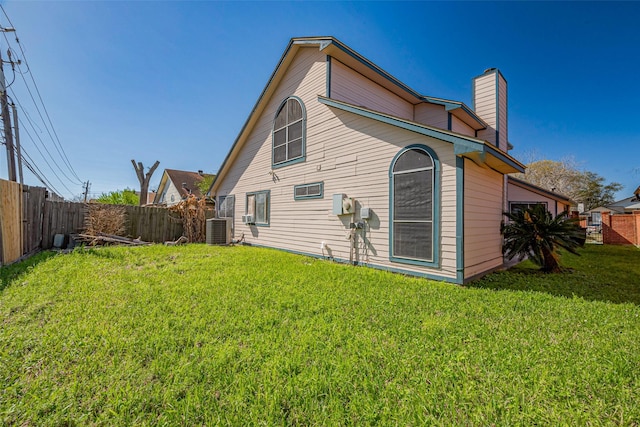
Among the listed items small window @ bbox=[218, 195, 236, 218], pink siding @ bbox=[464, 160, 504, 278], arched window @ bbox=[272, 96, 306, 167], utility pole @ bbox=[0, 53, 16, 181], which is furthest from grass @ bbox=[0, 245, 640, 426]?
small window @ bbox=[218, 195, 236, 218]

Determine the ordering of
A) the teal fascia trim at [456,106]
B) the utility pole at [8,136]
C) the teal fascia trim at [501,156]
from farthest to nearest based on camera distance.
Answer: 1. the utility pole at [8,136]
2. the teal fascia trim at [456,106]
3. the teal fascia trim at [501,156]

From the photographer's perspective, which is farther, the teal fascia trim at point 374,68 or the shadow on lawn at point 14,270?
the teal fascia trim at point 374,68

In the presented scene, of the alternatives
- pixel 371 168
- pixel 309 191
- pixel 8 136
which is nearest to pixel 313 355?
pixel 371 168

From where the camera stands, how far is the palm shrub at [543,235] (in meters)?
5.58

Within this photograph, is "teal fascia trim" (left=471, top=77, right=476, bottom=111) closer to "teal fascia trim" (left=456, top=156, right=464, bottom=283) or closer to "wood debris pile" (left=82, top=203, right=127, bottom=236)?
"teal fascia trim" (left=456, top=156, right=464, bottom=283)

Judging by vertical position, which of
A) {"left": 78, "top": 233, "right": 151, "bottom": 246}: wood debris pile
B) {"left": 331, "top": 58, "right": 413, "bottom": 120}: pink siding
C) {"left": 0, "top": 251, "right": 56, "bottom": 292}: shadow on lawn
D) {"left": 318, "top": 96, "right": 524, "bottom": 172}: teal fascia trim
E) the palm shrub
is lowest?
{"left": 0, "top": 251, "right": 56, "bottom": 292}: shadow on lawn

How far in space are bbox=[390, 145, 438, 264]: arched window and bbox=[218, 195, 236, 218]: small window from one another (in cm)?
849

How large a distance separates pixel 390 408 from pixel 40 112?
21.5m

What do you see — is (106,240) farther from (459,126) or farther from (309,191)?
(459,126)

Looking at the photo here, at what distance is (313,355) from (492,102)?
901cm

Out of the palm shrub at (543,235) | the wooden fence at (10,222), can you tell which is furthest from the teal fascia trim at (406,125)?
the wooden fence at (10,222)

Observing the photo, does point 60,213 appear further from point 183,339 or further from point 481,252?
point 481,252

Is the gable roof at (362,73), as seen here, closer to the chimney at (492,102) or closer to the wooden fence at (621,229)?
the chimney at (492,102)

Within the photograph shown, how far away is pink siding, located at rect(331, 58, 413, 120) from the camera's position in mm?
7449
